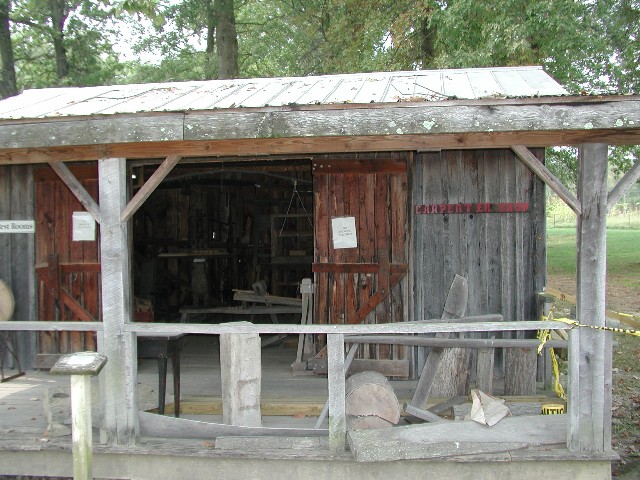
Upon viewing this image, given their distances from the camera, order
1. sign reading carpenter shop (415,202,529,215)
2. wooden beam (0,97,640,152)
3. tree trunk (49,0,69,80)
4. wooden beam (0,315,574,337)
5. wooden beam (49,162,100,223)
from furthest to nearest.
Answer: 1. tree trunk (49,0,69,80)
2. sign reading carpenter shop (415,202,529,215)
3. wooden beam (49,162,100,223)
4. wooden beam (0,315,574,337)
5. wooden beam (0,97,640,152)

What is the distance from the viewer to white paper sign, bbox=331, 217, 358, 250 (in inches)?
268

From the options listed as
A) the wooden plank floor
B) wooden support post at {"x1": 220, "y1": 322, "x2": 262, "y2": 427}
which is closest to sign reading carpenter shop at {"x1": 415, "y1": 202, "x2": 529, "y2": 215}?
the wooden plank floor

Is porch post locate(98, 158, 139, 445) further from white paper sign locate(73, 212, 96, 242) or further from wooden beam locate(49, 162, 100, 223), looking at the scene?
white paper sign locate(73, 212, 96, 242)

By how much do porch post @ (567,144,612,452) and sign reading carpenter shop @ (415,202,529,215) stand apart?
210 centimetres

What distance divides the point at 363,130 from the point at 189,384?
3940mm

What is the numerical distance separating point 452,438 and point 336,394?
0.96 meters

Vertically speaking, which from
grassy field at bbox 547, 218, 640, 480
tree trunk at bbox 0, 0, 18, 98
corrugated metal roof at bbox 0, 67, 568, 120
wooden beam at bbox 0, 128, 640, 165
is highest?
tree trunk at bbox 0, 0, 18, 98

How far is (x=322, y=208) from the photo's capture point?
688 centimetres

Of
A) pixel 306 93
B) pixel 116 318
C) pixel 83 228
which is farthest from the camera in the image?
pixel 83 228

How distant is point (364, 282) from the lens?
6844 millimetres

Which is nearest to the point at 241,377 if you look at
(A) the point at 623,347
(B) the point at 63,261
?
(B) the point at 63,261

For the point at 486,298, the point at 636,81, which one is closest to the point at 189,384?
the point at 486,298

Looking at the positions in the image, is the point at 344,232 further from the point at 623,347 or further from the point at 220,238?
the point at 623,347

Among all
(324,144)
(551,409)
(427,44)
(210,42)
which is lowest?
(551,409)
